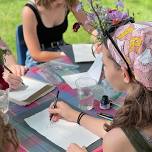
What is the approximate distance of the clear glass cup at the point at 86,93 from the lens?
222cm

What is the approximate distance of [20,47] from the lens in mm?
3291

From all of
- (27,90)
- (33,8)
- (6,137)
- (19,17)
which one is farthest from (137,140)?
(19,17)

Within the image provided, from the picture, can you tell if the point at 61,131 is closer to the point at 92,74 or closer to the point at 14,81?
the point at 14,81

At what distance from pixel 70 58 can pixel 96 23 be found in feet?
2.65

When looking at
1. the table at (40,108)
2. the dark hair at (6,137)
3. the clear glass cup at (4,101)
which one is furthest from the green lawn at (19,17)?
the dark hair at (6,137)

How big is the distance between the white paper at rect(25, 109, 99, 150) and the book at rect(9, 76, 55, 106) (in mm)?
142

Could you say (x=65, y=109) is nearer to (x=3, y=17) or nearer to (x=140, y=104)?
(x=140, y=104)

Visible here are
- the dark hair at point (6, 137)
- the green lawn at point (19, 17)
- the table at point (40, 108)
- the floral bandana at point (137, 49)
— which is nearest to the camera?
the dark hair at point (6, 137)

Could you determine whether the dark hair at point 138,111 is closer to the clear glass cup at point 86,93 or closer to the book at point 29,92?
the clear glass cup at point 86,93

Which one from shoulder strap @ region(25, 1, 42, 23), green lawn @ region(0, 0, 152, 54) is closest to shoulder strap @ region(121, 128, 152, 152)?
shoulder strap @ region(25, 1, 42, 23)

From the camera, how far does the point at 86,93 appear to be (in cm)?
225

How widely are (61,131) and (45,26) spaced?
143 cm

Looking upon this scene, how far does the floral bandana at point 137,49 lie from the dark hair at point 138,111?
0.22ft

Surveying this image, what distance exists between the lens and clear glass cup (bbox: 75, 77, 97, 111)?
2219 mm
